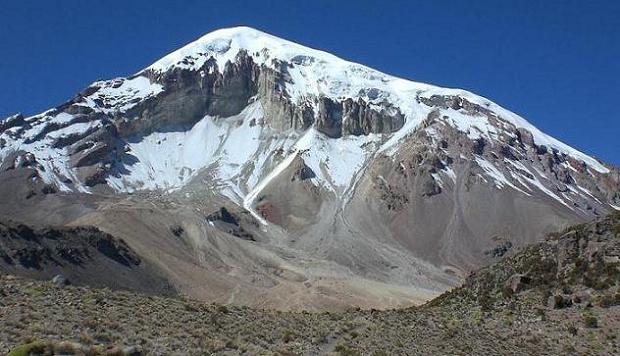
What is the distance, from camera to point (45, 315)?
22922 millimetres

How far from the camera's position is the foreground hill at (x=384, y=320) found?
22.1 metres

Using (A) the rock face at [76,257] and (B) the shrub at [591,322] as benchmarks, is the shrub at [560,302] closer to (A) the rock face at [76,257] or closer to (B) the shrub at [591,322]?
(B) the shrub at [591,322]

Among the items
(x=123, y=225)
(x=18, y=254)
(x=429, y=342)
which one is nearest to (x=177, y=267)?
(x=123, y=225)

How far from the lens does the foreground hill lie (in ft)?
72.5

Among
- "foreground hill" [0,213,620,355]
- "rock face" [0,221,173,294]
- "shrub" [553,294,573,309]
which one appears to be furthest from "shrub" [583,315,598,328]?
"rock face" [0,221,173,294]

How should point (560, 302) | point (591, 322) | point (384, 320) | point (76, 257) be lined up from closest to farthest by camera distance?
point (591, 322) → point (384, 320) → point (560, 302) → point (76, 257)

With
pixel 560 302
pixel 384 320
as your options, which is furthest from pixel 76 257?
pixel 560 302

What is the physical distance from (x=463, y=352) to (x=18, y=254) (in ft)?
393

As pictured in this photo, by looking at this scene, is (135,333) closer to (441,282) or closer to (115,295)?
(115,295)

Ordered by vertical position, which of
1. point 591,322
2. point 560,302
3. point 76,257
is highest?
point 76,257

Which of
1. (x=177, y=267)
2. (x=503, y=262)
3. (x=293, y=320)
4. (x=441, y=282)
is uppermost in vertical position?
(x=441, y=282)

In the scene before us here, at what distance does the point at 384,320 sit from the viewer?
3125cm

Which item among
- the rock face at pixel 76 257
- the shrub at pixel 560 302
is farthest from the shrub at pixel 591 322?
the rock face at pixel 76 257

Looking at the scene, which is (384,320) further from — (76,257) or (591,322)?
(76,257)
